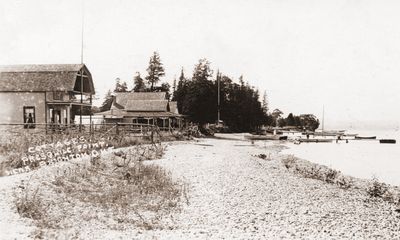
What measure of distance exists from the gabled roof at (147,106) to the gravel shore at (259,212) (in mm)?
35487

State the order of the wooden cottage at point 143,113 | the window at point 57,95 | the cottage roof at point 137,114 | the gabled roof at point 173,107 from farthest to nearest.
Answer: the gabled roof at point 173,107 → the wooden cottage at point 143,113 → the cottage roof at point 137,114 → the window at point 57,95

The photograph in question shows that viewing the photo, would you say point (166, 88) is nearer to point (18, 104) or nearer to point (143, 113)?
point (143, 113)

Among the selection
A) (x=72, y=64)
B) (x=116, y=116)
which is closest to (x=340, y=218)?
(x=72, y=64)

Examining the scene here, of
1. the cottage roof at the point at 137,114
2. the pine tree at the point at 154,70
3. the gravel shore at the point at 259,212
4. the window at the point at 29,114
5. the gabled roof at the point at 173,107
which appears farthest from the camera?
the pine tree at the point at 154,70

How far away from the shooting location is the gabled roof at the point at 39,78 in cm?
3347

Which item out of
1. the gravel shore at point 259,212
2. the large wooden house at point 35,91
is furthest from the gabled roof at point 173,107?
the gravel shore at point 259,212

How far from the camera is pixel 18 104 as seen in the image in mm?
33344

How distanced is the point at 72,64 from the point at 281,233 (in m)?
29.8

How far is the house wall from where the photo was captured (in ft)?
109

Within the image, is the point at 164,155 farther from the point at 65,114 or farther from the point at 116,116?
the point at 116,116

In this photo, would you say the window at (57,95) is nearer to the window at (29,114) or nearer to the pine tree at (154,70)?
the window at (29,114)

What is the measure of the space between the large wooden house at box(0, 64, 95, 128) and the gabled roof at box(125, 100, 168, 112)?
1812cm

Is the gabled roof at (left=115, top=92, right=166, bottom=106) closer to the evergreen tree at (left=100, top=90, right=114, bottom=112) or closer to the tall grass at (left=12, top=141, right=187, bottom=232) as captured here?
the evergreen tree at (left=100, top=90, right=114, bottom=112)

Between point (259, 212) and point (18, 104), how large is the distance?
90.2ft
